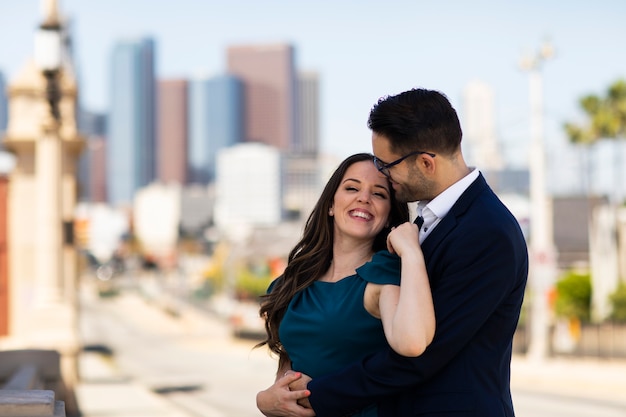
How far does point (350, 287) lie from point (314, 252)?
32 cm

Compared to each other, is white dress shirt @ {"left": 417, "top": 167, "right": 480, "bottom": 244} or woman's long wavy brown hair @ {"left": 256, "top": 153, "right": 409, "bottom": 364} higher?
white dress shirt @ {"left": 417, "top": 167, "right": 480, "bottom": 244}

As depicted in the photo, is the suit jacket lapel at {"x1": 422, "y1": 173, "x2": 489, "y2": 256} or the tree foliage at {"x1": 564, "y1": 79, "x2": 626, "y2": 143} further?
the tree foliage at {"x1": 564, "y1": 79, "x2": 626, "y2": 143}

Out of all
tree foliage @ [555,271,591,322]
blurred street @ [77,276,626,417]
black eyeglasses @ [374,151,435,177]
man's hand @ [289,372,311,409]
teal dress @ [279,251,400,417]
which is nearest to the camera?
black eyeglasses @ [374,151,435,177]

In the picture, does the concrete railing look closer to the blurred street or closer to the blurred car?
the blurred street

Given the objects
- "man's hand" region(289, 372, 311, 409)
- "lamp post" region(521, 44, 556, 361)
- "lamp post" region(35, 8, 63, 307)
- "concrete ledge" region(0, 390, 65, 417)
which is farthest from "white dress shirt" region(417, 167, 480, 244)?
"lamp post" region(521, 44, 556, 361)

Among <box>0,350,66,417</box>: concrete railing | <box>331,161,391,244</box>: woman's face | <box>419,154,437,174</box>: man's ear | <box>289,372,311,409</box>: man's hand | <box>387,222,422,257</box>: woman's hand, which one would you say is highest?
<box>419,154,437,174</box>: man's ear

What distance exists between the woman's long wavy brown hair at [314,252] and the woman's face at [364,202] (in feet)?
0.14

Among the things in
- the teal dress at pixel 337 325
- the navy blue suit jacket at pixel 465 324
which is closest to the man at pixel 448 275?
the navy blue suit jacket at pixel 465 324

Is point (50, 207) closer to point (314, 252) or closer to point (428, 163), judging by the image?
point (314, 252)

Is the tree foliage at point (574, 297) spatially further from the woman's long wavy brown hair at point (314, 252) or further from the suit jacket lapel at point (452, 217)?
the suit jacket lapel at point (452, 217)

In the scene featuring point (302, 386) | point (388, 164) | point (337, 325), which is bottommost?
point (302, 386)

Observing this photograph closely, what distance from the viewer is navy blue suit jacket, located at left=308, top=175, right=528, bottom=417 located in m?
3.14

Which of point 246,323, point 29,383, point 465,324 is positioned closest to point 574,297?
point 246,323

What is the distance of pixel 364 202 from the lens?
12.3 ft
